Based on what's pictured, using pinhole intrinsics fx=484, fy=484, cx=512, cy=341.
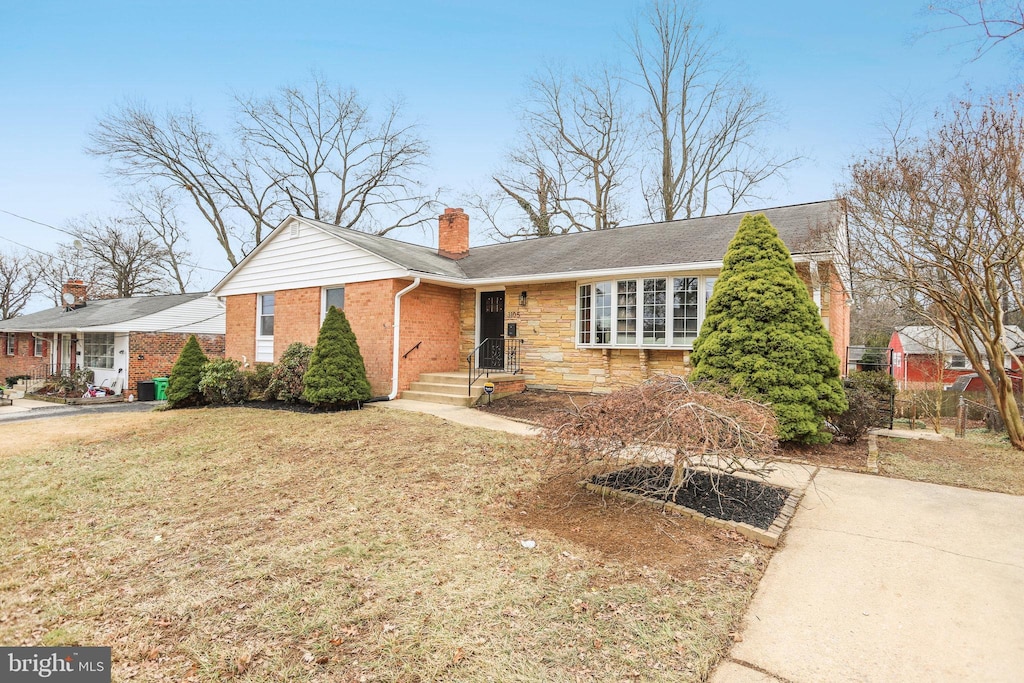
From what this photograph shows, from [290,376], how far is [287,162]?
20901 millimetres

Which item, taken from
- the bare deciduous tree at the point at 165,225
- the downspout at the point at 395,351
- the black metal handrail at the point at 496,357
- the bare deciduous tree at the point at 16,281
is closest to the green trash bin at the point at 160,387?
the downspout at the point at 395,351

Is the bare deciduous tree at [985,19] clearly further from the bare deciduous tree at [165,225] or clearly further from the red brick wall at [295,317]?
the bare deciduous tree at [165,225]

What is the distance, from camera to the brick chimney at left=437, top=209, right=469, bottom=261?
48.2 feet

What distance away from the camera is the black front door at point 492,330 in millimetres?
12414

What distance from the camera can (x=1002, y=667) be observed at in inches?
96.7

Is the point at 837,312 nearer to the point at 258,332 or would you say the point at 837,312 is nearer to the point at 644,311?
the point at 644,311

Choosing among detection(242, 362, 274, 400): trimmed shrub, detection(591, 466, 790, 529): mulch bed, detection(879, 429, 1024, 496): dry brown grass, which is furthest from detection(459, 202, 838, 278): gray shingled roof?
detection(242, 362, 274, 400): trimmed shrub

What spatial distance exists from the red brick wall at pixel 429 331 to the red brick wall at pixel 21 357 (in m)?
20.5

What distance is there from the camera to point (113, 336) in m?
18.3

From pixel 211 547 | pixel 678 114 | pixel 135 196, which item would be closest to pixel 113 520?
pixel 211 547

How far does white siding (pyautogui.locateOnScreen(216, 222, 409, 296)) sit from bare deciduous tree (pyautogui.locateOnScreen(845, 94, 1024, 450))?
887cm

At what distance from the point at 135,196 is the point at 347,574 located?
102 ft

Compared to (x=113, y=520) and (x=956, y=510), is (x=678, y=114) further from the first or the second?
(x=113, y=520)

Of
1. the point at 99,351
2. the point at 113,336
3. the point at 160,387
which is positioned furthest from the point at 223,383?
the point at 99,351
